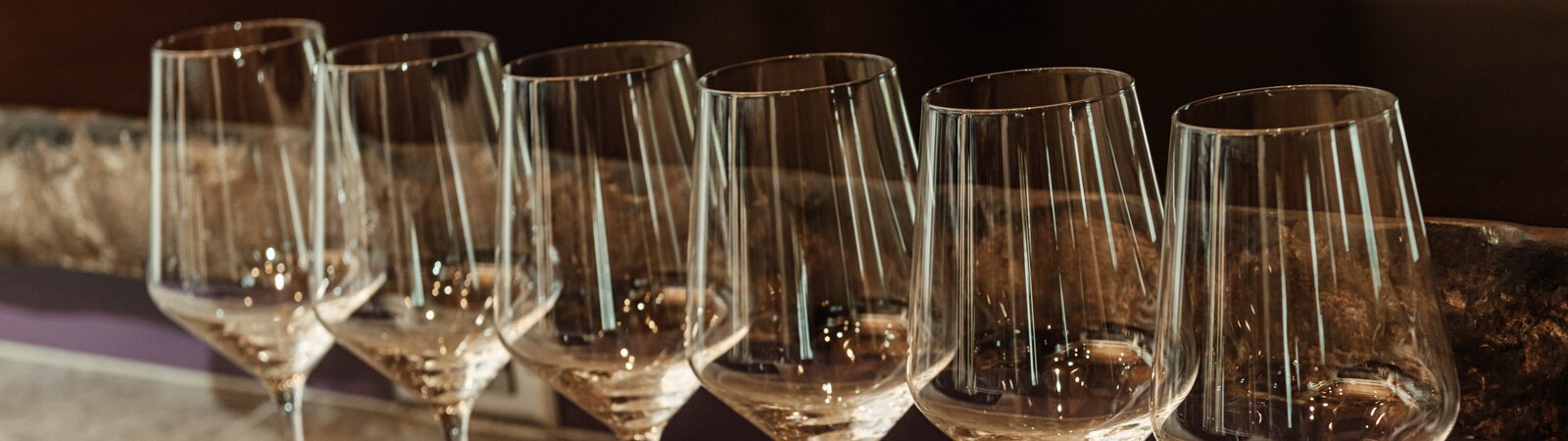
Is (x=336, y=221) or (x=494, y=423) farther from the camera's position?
(x=494, y=423)

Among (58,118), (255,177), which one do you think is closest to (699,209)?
(255,177)

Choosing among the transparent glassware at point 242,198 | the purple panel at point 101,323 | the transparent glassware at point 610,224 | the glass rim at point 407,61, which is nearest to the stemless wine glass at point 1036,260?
the transparent glassware at point 610,224

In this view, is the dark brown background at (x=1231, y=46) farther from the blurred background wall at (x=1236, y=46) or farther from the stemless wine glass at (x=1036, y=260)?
the stemless wine glass at (x=1036, y=260)

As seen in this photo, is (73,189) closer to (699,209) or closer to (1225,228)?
(699,209)

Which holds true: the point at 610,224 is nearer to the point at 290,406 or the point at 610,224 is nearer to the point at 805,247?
the point at 805,247

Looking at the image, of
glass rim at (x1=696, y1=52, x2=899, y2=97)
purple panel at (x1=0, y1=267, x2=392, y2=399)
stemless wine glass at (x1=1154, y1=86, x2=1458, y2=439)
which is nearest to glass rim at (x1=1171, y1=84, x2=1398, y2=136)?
stemless wine glass at (x1=1154, y1=86, x2=1458, y2=439)

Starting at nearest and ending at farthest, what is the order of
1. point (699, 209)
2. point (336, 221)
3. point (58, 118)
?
point (699, 209), point (336, 221), point (58, 118)

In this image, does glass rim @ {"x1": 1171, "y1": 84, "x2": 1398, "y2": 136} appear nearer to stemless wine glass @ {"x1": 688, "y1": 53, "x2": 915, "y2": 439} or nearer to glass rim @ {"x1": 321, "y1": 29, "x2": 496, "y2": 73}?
stemless wine glass @ {"x1": 688, "y1": 53, "x2": 915, "y2": 439}
